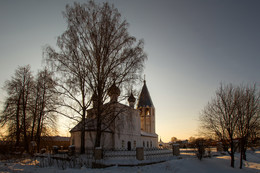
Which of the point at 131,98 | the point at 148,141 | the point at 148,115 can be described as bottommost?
the point at 148,141

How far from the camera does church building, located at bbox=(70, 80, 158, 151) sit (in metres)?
15.7

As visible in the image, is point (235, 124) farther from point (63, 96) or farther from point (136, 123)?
point (136, 123)

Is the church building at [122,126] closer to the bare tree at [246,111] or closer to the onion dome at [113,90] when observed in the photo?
the onion dome at [113,90]

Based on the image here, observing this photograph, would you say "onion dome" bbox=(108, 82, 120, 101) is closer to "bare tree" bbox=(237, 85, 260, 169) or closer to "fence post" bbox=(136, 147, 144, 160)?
"fence post" bbox=(136, 147, 144, 160)

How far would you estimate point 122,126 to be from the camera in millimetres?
25844

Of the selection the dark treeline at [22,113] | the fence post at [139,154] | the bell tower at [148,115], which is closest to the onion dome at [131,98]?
the fence post at [139,154]

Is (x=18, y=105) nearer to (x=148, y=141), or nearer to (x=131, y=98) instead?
(x=131, y=98)

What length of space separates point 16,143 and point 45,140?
15.3 ft

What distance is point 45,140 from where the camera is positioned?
2725cm

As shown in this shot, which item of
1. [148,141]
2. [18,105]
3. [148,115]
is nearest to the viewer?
[18,105]

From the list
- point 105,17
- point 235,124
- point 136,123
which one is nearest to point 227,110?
point 235,124

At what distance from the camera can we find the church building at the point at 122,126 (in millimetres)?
15703

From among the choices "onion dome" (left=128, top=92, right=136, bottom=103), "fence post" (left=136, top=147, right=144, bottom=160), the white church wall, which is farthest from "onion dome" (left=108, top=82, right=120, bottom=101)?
the white church wall

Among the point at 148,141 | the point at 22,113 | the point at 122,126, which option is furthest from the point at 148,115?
the point at 22,113
